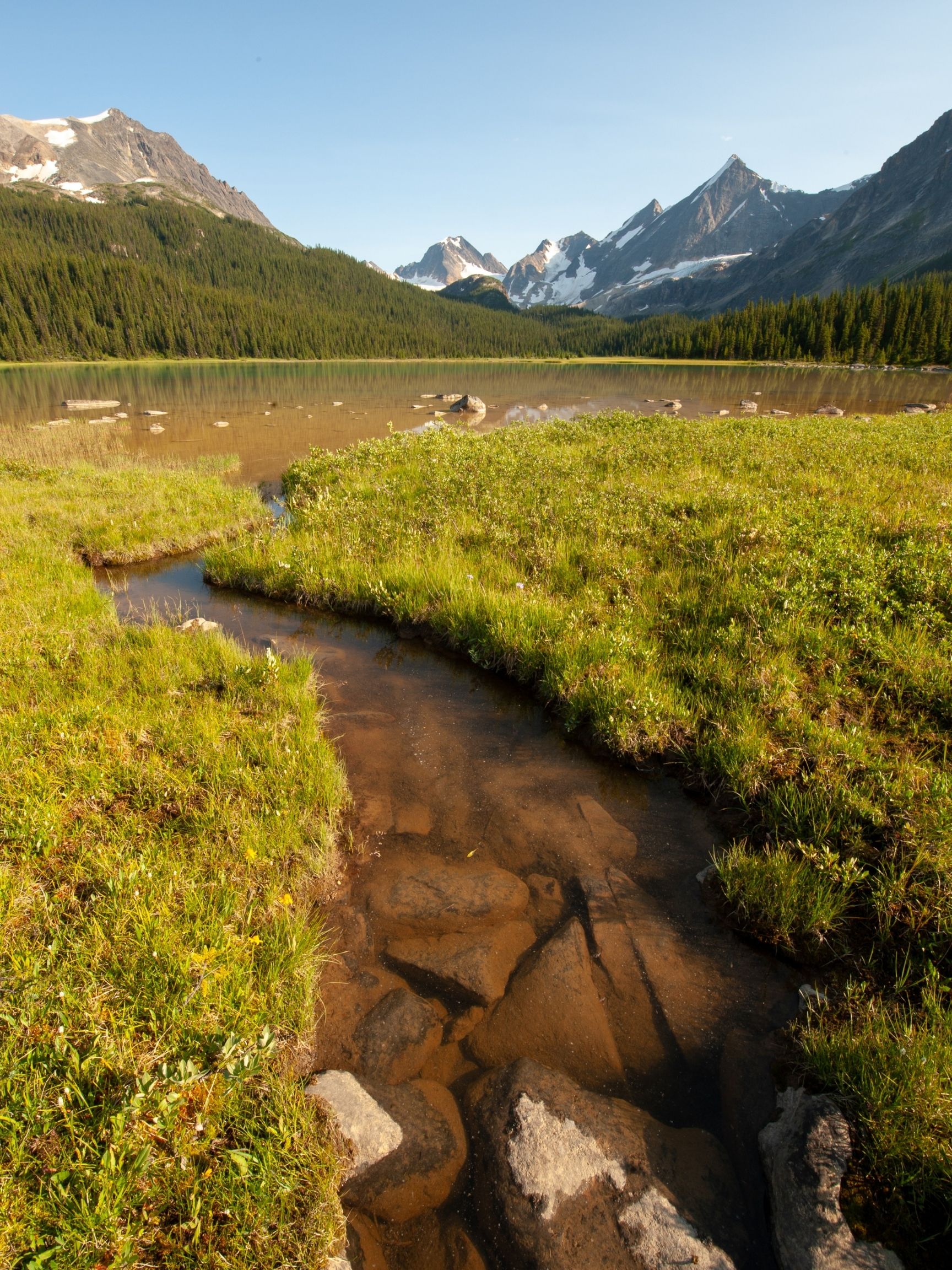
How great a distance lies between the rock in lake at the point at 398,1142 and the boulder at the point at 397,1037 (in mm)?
104

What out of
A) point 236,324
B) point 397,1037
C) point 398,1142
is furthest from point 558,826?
point 236,324

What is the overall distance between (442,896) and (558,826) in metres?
1.48

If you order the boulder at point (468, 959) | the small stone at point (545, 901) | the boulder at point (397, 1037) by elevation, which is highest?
the small stone at point (545, 901)

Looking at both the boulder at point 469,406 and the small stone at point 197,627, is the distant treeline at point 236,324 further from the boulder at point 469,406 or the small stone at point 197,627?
the small stone at point 197,627

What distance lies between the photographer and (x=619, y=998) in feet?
13.6

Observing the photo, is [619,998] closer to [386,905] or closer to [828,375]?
[386,905]

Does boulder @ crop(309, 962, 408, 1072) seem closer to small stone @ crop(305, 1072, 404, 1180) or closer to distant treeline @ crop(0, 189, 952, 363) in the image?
small stone @ crop(305, 1072, 404, 1180)

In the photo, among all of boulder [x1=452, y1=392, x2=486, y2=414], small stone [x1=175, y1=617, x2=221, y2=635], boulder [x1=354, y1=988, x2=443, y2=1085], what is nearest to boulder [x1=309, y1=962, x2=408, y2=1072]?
boulder [x1=354, y1=988, x2=443, y2=1085]

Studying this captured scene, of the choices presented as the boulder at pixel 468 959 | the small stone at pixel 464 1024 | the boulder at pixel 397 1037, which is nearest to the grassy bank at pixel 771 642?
the boulder at pixel 468 959

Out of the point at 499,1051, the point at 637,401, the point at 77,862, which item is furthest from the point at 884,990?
the point at 637,401

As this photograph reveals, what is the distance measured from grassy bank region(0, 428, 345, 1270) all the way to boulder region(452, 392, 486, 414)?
1598 inches

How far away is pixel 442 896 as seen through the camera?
5.00 metres

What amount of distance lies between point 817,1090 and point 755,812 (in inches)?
102

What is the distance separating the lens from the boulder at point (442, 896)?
478 cm
